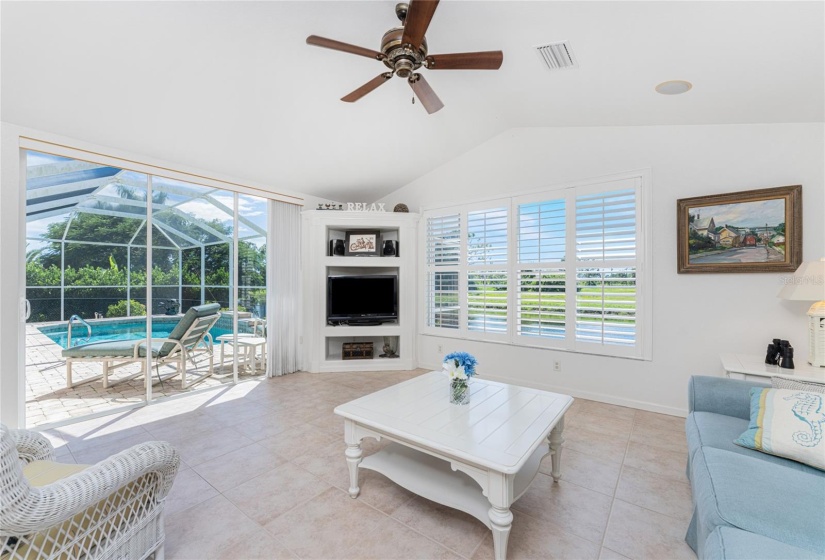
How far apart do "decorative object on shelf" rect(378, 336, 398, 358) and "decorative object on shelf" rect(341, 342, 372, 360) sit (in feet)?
0.68

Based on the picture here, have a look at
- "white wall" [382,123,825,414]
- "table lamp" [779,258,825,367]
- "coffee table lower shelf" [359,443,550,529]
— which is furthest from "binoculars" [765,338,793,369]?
"coffee table lower shelf" [359,443,550,529]

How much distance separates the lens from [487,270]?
4379 mm

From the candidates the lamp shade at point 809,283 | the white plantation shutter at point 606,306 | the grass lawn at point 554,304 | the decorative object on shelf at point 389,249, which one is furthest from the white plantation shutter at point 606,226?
the decorative object on shelf at point 389,249

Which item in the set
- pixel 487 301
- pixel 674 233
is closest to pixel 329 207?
pixel 487 301

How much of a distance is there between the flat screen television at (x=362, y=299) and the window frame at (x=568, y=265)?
602 millimetres

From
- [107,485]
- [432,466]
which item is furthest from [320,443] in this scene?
[107,485]

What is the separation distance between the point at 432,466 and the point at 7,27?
3.47m

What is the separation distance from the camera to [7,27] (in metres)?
1.97

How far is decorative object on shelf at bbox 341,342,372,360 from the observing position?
16.4 ft

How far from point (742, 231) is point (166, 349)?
221 inches

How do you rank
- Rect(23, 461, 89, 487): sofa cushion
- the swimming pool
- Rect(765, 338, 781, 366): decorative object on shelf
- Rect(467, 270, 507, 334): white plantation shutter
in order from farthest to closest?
Rect(467, 270, 507, 334): white plantation shutter, the swimming pool, Rect(765, 338, 781, 366): decorative object on shelf, Rect(23, 461, 89, 487): sofa cushion

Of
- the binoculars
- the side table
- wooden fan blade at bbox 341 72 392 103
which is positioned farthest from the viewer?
the binoculars

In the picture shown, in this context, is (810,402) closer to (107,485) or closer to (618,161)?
(618,161)

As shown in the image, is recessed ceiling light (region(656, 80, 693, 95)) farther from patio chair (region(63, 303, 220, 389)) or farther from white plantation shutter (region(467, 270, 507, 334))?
patio chair (region(63, 303, 220, 389))
